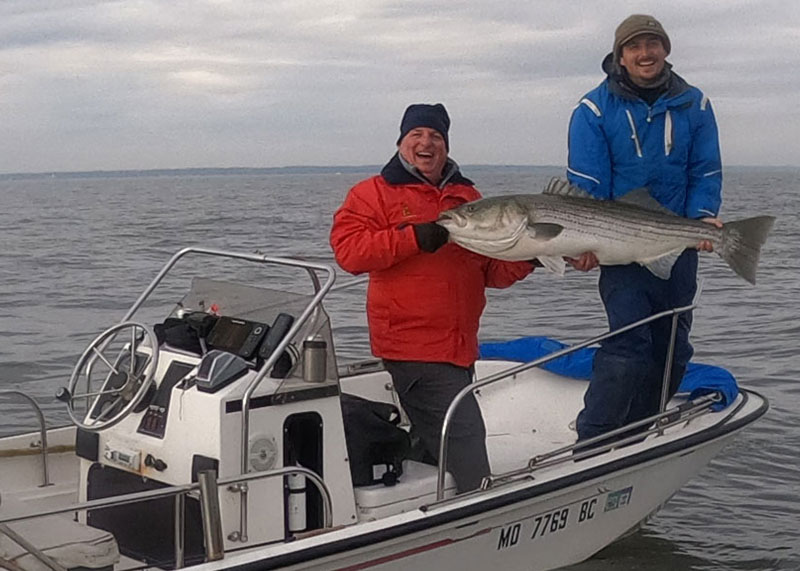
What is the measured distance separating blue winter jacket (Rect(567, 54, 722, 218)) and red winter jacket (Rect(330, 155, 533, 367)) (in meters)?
0.73

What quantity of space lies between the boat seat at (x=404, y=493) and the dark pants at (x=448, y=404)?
0.11 meters

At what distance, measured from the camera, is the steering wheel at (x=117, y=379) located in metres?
5.25

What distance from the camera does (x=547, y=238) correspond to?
5273mm

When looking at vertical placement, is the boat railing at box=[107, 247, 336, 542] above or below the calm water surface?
above

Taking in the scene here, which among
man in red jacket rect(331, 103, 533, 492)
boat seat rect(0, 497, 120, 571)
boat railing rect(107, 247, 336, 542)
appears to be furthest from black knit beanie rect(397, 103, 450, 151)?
boat seat rect(0, 497, 120, 571)

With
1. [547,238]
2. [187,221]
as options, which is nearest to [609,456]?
[547,238]

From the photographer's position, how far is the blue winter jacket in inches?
233

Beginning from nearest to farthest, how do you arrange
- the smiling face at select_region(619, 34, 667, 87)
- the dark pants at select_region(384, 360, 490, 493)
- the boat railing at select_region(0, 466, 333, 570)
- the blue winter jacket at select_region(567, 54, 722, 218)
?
the boat railing at select_region(0, 466, 333, 570) → the dark pants at select_region(384, 360, 490, 493) → the smiling face at select_region(619, 34, 667, 87) → the blue winter jacket at select_region(567, 54, 722, 218)

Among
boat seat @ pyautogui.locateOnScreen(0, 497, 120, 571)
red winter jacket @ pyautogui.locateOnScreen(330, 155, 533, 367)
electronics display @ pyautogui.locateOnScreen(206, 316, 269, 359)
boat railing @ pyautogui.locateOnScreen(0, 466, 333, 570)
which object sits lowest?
boat seat @ pyautogui.locateOnScreen(0, 497, 120, 571)

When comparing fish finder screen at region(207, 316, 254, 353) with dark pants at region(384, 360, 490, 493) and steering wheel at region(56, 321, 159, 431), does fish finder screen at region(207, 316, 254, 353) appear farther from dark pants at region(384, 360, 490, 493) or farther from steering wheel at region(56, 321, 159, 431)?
dark pants at region(384, 360, 490, 493)

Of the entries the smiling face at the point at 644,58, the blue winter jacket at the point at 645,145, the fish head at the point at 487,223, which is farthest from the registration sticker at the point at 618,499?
the smiling face at the point at 644,58

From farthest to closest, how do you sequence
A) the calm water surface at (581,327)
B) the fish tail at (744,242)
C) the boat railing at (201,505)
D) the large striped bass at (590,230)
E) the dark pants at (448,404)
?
1. the calm water surface at (581,327)
2. the fish tail at (744,242)
3. the dark pants at (448,404)
4. the large striped bass at (590,230)
5. the boat railing at (201,505)

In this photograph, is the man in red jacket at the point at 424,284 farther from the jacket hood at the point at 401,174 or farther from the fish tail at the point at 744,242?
the fish tail at the point at 744,242

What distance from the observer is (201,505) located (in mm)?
4609
